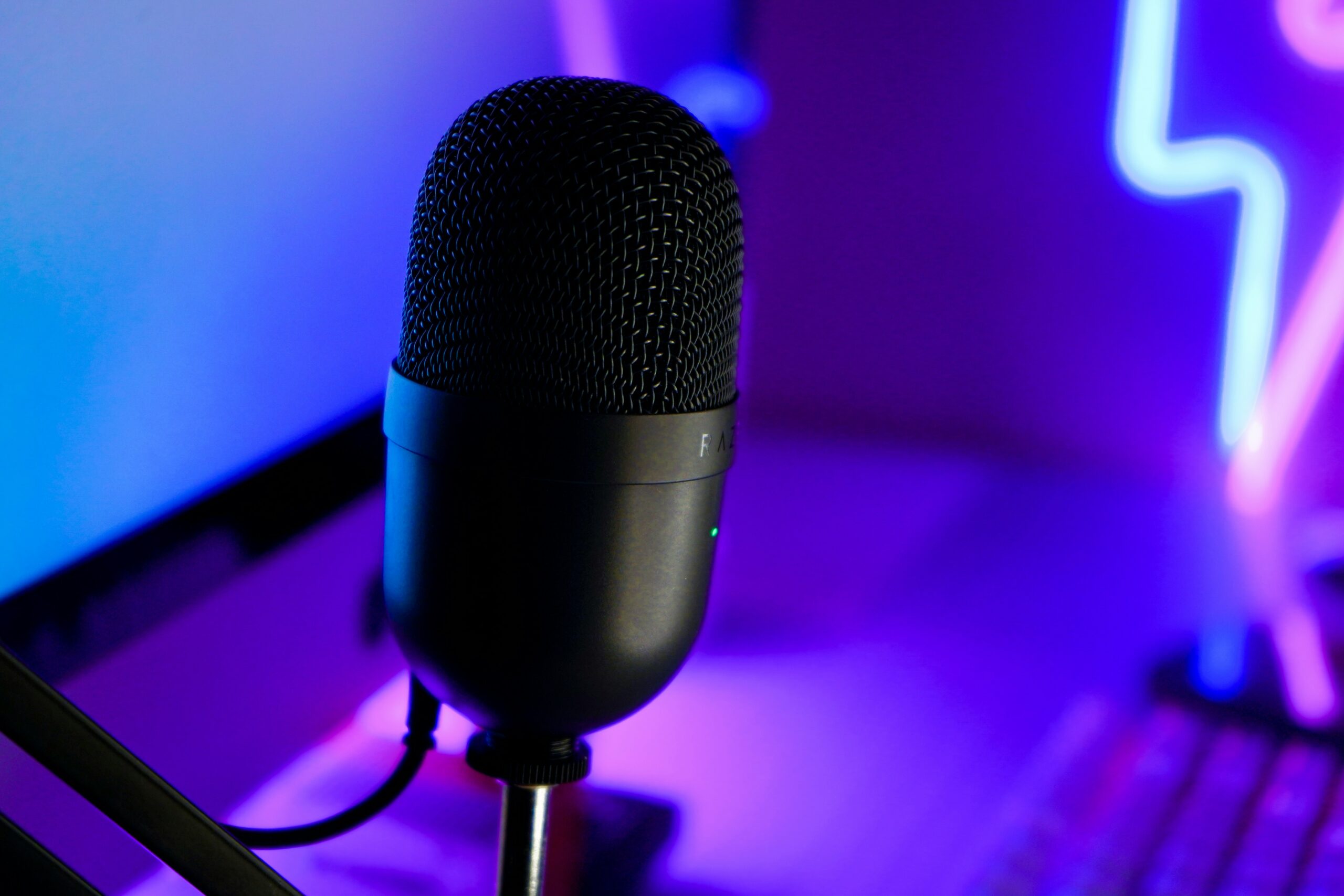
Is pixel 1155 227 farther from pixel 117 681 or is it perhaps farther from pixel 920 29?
pixel 117 681

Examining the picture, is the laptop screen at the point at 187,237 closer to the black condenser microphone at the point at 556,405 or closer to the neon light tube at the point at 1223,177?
the black condenser microphone at the point at 556,405

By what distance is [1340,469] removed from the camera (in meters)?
1.90

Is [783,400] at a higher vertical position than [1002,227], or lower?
lower

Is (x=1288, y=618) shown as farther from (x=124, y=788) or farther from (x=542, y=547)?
(x=124, y=788)

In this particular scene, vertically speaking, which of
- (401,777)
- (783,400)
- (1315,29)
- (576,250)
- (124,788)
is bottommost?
(783,400)

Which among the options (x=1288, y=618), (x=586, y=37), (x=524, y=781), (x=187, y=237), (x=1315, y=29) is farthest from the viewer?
(x=1315, y=29)

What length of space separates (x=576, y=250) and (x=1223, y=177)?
1824mm

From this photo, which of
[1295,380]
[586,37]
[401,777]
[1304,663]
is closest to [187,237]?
[401,777]

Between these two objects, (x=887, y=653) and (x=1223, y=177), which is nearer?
(x=887, y=653)

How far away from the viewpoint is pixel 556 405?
41 centimetres

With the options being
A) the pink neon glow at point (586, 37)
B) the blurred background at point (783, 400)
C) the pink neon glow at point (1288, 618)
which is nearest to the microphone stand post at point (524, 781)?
the blurred background at point (783, 400)

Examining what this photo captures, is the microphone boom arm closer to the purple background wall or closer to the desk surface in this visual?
the desk surface

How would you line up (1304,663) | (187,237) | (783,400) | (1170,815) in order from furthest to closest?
(783,400) → (1304,663) → (1170,815) → (187,237)

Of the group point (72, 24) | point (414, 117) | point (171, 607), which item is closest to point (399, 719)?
point (171, 607)
